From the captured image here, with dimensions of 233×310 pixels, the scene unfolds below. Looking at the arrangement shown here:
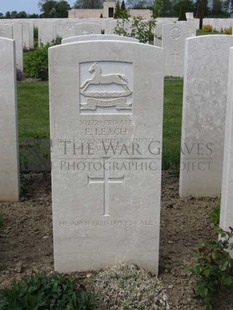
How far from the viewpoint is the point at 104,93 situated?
369 centimetres

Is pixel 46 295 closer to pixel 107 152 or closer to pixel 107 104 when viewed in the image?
pixel 107 152

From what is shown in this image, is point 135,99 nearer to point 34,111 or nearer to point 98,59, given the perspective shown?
point 98,59

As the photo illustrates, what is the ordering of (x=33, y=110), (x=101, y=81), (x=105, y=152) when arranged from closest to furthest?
1. (x=101, y=81)
2. (x=105, y=152)
3. (x=33, y=110)

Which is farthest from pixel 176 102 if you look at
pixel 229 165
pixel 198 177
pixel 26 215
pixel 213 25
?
pixel 213 25

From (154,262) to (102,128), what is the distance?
40.8 inches

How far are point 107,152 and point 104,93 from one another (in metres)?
0.40

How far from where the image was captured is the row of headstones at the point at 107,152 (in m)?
3.61

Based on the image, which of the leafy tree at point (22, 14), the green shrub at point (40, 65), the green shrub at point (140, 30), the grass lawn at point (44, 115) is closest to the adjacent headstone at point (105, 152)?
the grass lawn at point (44, 115)

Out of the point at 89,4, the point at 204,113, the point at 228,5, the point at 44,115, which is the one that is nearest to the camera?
the point at 204,113

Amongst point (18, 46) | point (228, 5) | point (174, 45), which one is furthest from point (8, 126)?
point (228, 5)

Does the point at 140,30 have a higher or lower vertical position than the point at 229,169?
higher

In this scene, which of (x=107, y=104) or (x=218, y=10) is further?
(x=218, y=10)

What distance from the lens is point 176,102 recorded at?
1102cm

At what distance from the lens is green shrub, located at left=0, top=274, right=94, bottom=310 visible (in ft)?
11.2
